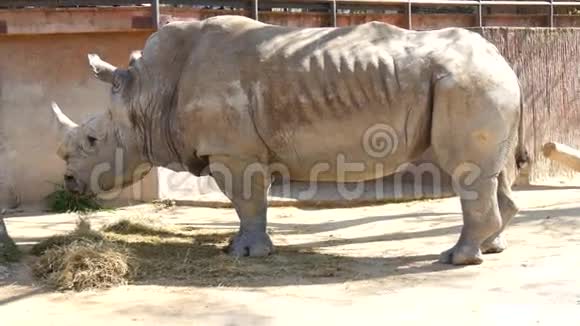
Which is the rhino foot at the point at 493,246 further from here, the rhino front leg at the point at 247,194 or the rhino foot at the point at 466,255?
the rhino front leg at the point at 247,194

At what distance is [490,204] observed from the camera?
22.3 feet

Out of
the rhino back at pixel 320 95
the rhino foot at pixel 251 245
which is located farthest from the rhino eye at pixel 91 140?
the rhino foot at pixel 251 245

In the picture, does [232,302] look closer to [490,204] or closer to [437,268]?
[437,268]

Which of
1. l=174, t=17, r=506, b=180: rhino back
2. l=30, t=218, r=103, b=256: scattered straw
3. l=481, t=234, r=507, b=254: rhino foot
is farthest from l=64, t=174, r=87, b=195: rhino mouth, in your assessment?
l=481, t=234, r=507, b=254: rhino foot

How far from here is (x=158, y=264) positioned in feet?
22.4

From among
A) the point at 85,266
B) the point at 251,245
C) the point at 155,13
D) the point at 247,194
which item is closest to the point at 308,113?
the point at 247,194

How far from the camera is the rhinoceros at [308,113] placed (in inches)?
265

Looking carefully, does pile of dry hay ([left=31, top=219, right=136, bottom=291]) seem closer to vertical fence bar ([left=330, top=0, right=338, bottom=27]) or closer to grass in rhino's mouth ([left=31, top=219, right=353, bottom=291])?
grass in rhino's mouth ([left=31, top=219, right=353, bottom=291])

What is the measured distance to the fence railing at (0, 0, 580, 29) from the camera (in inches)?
412

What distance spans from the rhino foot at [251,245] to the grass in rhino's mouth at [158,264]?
73mm

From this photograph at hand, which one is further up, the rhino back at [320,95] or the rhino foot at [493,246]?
the rhino back at [320,95]

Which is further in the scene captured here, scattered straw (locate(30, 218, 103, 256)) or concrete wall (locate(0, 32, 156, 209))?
concrete wall (locate(0, 32, 156, 209))

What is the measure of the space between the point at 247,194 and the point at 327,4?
17.4 ft

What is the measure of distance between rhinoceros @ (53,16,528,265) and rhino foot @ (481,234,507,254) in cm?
2
